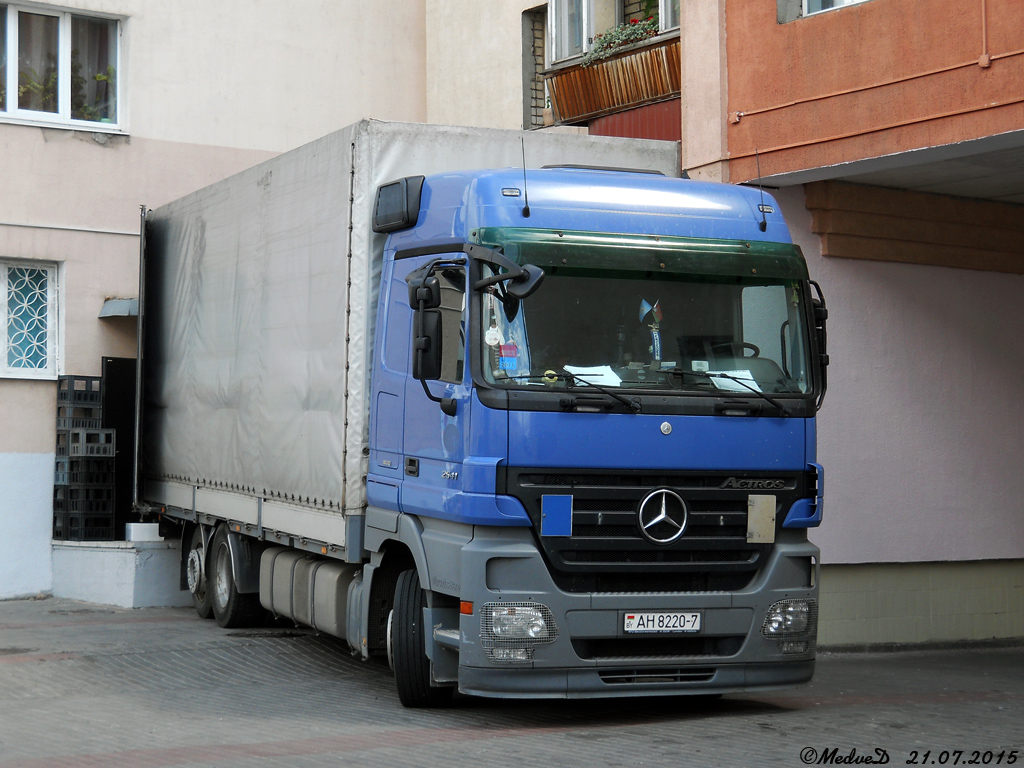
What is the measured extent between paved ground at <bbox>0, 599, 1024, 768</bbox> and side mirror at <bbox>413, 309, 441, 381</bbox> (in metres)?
2.07

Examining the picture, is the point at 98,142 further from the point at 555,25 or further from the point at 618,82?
the point at 618,82

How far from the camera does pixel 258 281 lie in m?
11.3

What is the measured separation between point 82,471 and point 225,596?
3484 millimetres

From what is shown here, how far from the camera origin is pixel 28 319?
15656mm

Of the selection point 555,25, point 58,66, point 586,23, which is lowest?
point 58,66

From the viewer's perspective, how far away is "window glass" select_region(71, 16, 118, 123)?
53.8ft

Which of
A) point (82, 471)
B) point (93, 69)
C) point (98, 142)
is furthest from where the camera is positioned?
point (93, 69)

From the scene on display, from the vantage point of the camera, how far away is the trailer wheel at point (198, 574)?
1326cm

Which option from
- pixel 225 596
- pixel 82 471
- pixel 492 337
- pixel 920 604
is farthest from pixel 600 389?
pixel 82 471

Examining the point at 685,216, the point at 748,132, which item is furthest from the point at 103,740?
the point at 748,132

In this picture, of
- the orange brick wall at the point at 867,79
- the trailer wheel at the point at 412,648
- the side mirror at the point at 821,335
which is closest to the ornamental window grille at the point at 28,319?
the orange brick wall at the point at 867,79

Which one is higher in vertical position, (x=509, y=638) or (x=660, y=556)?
(x=660, y=556)

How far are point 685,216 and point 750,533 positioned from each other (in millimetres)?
1941

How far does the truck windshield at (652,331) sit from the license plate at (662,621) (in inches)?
50.8
